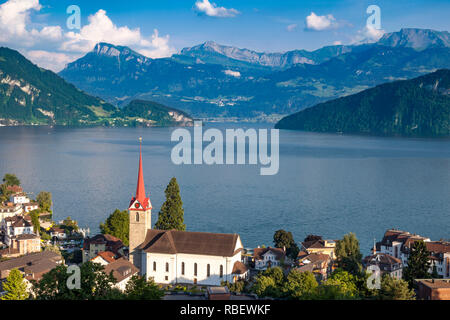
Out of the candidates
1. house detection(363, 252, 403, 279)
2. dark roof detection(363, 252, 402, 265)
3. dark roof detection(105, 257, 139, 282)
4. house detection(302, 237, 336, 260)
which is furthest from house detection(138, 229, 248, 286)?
house detection(302, 237, 336, 260)

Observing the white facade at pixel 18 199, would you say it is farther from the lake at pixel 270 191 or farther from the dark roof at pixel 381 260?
the dark roof at pixel 381 260

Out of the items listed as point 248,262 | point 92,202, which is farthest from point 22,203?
point 248,262

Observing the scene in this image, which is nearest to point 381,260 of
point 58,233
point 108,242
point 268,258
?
point 268,258

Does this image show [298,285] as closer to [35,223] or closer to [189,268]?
[189,268]

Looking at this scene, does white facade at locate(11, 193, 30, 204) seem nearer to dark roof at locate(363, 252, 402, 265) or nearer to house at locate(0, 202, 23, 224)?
house at locate(0, 202, 23, 224)

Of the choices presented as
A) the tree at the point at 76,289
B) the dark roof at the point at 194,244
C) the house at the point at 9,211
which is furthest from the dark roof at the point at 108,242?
the house at the point at 9,211

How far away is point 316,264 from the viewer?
53875 millimetres

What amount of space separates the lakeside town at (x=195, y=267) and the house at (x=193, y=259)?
0.09 metres

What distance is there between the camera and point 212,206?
99.4 m

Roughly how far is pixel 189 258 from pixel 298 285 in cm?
1285

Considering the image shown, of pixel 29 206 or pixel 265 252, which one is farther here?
pixel 29 206

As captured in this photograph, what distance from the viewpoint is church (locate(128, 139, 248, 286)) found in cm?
4966

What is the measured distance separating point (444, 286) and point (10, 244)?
168ft

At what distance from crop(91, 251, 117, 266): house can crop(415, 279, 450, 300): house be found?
96.2 feet
